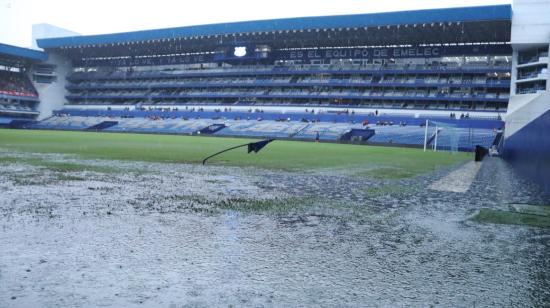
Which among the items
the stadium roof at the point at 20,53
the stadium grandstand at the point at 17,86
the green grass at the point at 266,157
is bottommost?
the green grass at the point at 266,157

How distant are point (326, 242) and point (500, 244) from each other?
7.66 ft

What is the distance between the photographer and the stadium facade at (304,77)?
6100 cm

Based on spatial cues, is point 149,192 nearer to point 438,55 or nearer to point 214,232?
point 214,232

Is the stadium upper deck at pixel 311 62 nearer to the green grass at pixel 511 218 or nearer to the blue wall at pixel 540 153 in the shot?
the blue wall at pixel 540 153

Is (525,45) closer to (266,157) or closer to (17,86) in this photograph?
(266,157)

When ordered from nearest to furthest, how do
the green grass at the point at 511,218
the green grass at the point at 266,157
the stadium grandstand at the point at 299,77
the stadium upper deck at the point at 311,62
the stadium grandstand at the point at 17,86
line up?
the green grass at the point at 511,218
the green grass at the point at 266,157
the stadium grandstand at the point at 299,77
the stadium upper deck at the point at 311,62
the stadium grandstand at the point at 17,86

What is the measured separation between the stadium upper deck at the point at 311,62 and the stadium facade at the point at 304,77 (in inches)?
7.4

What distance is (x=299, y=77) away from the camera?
80.8m

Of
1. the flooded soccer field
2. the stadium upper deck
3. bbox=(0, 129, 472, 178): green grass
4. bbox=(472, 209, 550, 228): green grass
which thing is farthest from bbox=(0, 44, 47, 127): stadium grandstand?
bbox=(472, 209, 550, 228): green grass

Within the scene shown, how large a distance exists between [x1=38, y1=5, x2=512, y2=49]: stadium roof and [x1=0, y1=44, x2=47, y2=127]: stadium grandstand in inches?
204

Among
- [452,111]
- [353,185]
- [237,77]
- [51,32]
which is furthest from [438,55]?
[51,32]

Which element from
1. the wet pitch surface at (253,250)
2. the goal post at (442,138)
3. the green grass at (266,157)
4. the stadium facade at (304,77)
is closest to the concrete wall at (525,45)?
the stadium facade at (304,77)

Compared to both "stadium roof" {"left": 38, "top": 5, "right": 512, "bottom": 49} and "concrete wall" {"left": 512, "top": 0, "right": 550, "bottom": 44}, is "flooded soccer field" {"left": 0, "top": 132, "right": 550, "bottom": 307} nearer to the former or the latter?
"concrete wall" {"left": 512, "top": 0, "right": 550, "bottom": 44}

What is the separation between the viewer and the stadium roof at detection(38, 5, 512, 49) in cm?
5816
